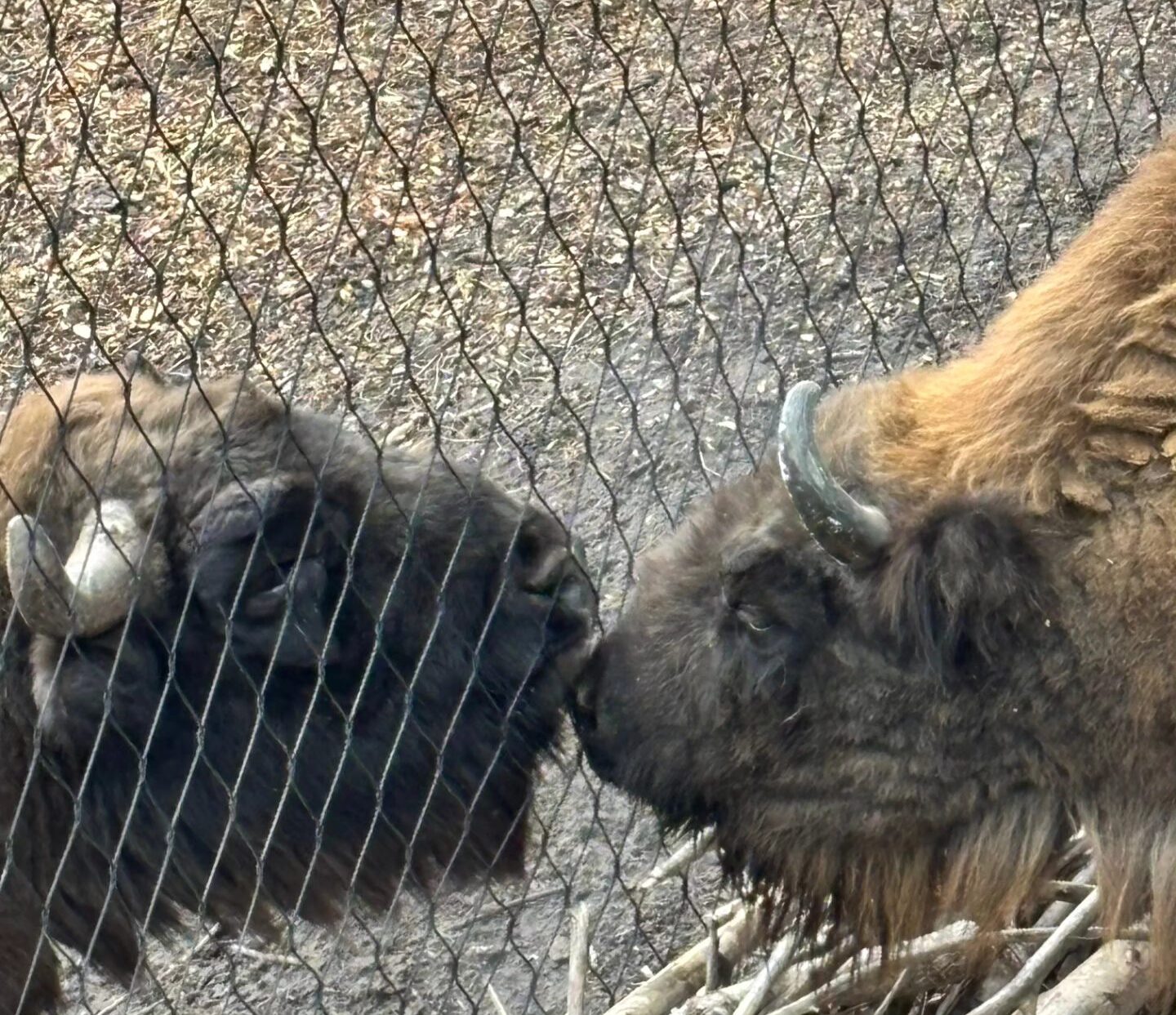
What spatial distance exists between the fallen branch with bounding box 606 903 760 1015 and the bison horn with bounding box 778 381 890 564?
1395 mm

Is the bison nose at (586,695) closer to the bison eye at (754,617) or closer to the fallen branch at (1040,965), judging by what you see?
the bison eye at (754,617)

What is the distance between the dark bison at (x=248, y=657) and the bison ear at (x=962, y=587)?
94 cm

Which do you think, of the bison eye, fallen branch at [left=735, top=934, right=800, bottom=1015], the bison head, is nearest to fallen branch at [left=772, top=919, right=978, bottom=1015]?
fallen branch at [left=735, top=934, right=800, bottom=1015]

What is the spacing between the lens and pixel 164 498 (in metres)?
4.36

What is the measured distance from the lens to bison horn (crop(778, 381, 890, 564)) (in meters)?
3.70

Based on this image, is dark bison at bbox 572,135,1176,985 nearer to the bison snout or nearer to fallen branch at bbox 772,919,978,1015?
the bison snout

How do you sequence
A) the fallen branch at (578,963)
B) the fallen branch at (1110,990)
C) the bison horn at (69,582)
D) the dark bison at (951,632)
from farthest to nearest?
the fallen branch at (578,963), the fallen branch at (1110,990), the bison horn at (69,582), the dark bison at (951,632)

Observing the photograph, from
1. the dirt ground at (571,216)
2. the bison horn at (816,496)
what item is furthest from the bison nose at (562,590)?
the dirt ground at (571,216)

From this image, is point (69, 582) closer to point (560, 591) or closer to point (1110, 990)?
point (560, 591)

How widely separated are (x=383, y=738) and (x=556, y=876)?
69.0 inches

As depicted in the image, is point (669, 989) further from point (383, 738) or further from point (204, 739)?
point (204, 739)

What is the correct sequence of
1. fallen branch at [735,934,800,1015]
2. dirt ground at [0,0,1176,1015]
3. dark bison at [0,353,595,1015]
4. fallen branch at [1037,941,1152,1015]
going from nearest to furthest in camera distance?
dark bison at [0,353,595,1015] → fallen branch at [1037,941,1152,1015] → fallen branch at [735,934,800,1015] → dirt ground at [0,0,1176,1015]

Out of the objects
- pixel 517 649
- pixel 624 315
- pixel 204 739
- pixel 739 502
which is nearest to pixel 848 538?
pixel 739 502

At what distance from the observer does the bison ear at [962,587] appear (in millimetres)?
3652
